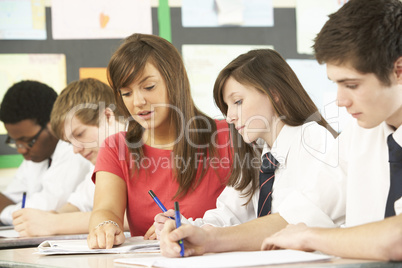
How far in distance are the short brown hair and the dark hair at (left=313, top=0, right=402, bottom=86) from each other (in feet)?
5.54

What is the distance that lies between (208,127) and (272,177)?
414mm

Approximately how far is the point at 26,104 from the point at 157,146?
1629 mm

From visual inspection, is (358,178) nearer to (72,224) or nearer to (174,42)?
(72,224)

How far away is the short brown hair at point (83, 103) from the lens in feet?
8.70

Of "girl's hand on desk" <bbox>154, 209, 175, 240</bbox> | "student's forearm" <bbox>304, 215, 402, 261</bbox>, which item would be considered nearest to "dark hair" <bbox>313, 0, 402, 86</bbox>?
"student's forearm" <bbox>304, 215, 402, 261</bbox>

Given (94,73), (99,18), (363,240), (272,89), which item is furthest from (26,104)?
(363,240)

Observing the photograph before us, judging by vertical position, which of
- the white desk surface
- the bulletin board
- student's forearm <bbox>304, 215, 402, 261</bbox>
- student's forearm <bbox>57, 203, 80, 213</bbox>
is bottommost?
student's forearm <bbox>57, 203, 80, 213</bbox>

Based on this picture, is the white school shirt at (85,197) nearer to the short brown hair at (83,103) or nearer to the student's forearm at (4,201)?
the short brown hair at (83,103)

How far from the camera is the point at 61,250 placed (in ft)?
4.62

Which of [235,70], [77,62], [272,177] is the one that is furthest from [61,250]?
[77,62]

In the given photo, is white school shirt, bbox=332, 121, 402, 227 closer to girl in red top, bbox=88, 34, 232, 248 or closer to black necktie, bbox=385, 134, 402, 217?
black necktie, bbox=385, 134, 402, 217

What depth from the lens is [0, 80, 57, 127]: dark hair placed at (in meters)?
3.33

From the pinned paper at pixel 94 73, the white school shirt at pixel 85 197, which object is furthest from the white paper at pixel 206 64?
the white school shirt at pixel 85 197

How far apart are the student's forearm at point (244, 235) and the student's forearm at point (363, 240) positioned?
231 millimetres
